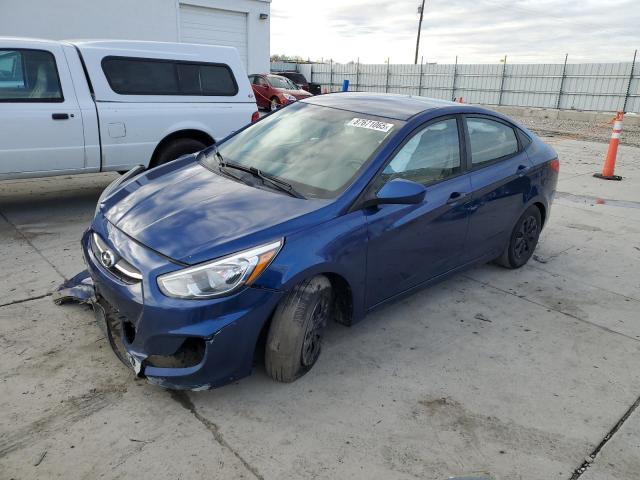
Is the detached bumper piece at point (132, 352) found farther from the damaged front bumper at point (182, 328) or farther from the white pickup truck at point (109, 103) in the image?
the white pickup truck at point (109, 103)

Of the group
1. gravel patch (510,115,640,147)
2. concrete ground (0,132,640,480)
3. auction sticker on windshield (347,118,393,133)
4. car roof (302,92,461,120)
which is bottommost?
concrete ground (0,132,640,480)

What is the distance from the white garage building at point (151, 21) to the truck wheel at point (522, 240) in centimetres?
1313

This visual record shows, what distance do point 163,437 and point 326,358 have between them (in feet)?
3.70

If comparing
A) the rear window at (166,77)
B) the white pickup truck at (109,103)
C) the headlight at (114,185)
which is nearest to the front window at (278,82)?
the white pickup truck at (109,103)

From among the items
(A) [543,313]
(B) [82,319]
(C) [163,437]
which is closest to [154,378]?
(C) [163,437]

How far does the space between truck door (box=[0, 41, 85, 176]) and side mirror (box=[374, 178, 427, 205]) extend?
4017 millimetres

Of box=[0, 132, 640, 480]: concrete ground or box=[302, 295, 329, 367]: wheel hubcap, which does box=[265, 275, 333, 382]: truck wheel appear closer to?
box=[302, 295, 329, 367]: wheel hubcap

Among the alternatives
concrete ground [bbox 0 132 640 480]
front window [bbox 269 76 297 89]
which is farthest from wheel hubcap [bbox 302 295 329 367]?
front window [bbox 269 76 297 89]

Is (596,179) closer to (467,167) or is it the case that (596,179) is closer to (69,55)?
(467,167)

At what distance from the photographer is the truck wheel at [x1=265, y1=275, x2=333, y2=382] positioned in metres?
2.69

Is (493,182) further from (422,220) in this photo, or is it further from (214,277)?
(214,277)

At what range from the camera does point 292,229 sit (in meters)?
2.71

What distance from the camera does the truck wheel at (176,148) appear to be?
243 inches

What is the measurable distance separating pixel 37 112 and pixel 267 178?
3.41 metres
